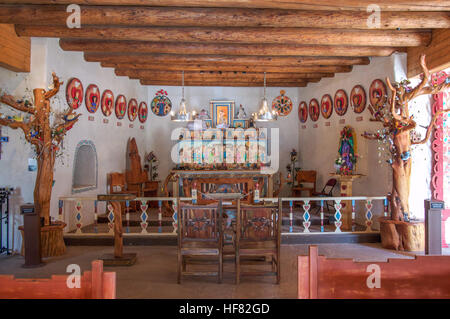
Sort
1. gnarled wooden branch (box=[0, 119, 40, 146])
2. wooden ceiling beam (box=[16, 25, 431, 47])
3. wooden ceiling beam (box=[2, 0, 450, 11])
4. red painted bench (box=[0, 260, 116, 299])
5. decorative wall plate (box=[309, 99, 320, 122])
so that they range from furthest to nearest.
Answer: decorative wall plate (box=[309, 99, 320, 122]) → wooden ceiling beam (box=[16, 25, 431, 47]) → gnarled wooden branch (box=[0, 119, 40, 146]) → wooden ceiling beam (box=[2, 0, 450, 11]) → red painted bench (box=[0, 260, 116, 299])

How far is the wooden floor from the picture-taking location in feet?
12.6

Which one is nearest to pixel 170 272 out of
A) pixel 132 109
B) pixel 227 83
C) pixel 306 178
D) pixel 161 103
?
pixel 306 178

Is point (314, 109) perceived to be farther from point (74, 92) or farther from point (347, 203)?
point (74, 92)

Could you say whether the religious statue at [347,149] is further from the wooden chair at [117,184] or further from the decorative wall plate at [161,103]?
the decorative wall plate at [161,103]

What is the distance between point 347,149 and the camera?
7770 mm

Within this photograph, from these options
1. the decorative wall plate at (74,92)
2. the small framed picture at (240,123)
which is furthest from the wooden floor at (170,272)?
the small framed picture at (240,123)

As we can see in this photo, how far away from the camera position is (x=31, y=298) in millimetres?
1812

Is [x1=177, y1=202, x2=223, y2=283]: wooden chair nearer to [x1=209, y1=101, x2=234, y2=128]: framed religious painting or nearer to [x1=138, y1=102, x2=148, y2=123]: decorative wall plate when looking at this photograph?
[x1=209, y1=101, x2=234, y2=128]: framed religious painting

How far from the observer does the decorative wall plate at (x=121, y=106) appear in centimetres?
867

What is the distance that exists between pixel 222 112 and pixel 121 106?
3.05m

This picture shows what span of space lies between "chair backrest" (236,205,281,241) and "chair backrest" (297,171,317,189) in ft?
18.5

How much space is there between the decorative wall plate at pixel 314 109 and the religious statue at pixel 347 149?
1699mm

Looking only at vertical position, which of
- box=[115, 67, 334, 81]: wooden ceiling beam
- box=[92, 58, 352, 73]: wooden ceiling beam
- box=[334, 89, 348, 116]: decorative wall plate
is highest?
box=[115, 67, 334, 81]: wooden ceiling beam

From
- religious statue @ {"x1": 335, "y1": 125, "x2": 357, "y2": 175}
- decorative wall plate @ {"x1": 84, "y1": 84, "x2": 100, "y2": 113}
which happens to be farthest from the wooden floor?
decorative wall plate @ {"x1": 84, "y1": 84, "x2": 100, "y2": 113}
